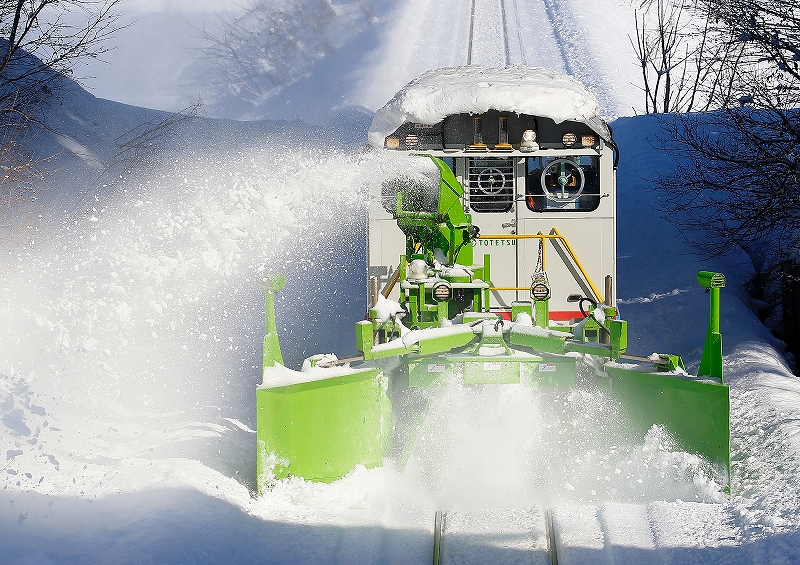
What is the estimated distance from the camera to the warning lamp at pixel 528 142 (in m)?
9.02

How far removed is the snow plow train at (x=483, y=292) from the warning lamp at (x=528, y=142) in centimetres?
2

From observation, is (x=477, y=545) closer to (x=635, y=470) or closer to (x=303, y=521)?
(x=303, y=521)

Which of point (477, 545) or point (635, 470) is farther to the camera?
point (635, 470)

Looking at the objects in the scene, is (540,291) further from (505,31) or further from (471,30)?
(471,30)

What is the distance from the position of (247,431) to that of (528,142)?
169 inches

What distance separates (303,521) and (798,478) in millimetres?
3815

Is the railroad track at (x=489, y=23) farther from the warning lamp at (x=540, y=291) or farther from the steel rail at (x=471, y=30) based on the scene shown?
the warning lamp at (x=540, y=291)

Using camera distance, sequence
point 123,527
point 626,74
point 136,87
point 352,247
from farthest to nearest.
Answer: point 136,87
point 626,74
point 352,247
point 123,527

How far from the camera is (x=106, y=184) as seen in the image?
1900cm

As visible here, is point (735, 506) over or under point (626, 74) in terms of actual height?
under

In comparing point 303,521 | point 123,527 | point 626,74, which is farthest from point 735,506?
point 626,74

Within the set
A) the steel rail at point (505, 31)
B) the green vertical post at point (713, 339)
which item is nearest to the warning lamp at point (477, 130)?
the green vertical post at point (713, 339)

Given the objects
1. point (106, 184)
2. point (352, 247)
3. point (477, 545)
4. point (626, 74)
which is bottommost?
point (477, 545)

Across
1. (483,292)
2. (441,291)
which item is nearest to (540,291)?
(483,292)
